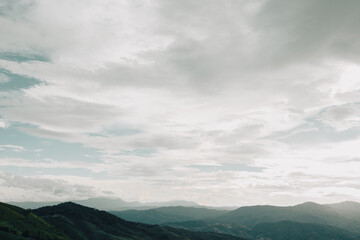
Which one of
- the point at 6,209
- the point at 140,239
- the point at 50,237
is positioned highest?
the point at 6,209

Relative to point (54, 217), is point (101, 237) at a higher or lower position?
lower

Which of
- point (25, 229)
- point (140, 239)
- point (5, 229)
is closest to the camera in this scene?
point (5, 229)

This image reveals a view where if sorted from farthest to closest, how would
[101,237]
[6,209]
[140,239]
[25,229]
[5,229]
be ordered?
[140,239], [101,237], [6,209], [25,229], [5,229]

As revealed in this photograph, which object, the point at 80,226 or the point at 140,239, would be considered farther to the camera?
the point at 140,239

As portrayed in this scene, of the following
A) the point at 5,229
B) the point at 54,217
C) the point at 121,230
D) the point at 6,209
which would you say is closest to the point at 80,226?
the point at 54,217

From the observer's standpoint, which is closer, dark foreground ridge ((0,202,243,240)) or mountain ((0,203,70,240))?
mountain ((0,203,70,240))

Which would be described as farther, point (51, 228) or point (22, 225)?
point (51, 228)

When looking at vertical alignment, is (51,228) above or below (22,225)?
below

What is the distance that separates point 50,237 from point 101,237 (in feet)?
169

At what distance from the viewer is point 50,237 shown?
10275 centimetres

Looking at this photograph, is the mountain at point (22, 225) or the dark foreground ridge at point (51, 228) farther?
the dark foreground ridge at point (51, 228)

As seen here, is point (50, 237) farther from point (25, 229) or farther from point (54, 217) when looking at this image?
point (54, 217)

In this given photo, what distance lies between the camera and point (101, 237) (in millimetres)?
149250

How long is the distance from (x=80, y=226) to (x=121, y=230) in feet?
138
